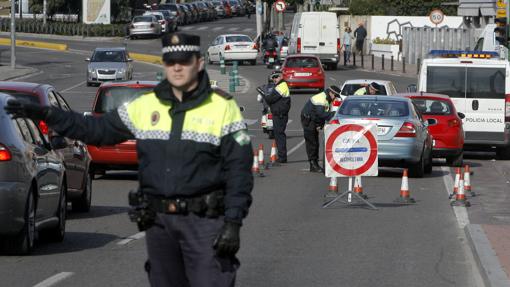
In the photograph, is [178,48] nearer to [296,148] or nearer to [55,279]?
[55,279]

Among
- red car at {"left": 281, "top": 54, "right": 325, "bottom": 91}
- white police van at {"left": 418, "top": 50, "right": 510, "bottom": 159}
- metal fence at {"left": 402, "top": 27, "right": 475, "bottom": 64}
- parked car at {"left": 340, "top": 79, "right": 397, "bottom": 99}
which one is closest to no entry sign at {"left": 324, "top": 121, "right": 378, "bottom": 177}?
white police van at {"left": 418, "top": 50, "right": 510, "bottom": 159}

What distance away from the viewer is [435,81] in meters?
29.6

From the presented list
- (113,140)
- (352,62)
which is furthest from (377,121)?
(352,62)

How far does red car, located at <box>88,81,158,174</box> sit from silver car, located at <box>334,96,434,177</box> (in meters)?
3.72

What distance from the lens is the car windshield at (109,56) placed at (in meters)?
53.6

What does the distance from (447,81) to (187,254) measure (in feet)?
75.6

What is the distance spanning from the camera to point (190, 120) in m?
7.00

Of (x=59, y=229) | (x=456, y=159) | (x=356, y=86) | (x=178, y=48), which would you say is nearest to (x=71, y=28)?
(x=356, y=86)

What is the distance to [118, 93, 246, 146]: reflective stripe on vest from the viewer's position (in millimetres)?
7004

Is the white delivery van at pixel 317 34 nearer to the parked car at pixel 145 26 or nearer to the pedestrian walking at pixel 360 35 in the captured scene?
the pedestrian walking at pixel 360 35

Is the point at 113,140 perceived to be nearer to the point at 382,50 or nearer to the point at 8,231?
the point at 8,231

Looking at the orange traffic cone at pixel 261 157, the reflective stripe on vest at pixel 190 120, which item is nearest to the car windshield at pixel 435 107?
the orange traffic cone at pixel 261 157

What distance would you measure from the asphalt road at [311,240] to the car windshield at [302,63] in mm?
24574

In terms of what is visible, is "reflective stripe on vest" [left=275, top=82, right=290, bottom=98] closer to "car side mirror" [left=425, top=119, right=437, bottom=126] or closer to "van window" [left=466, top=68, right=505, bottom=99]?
"car side mirror" [left=425, top=119, right=437, bottom=126]
